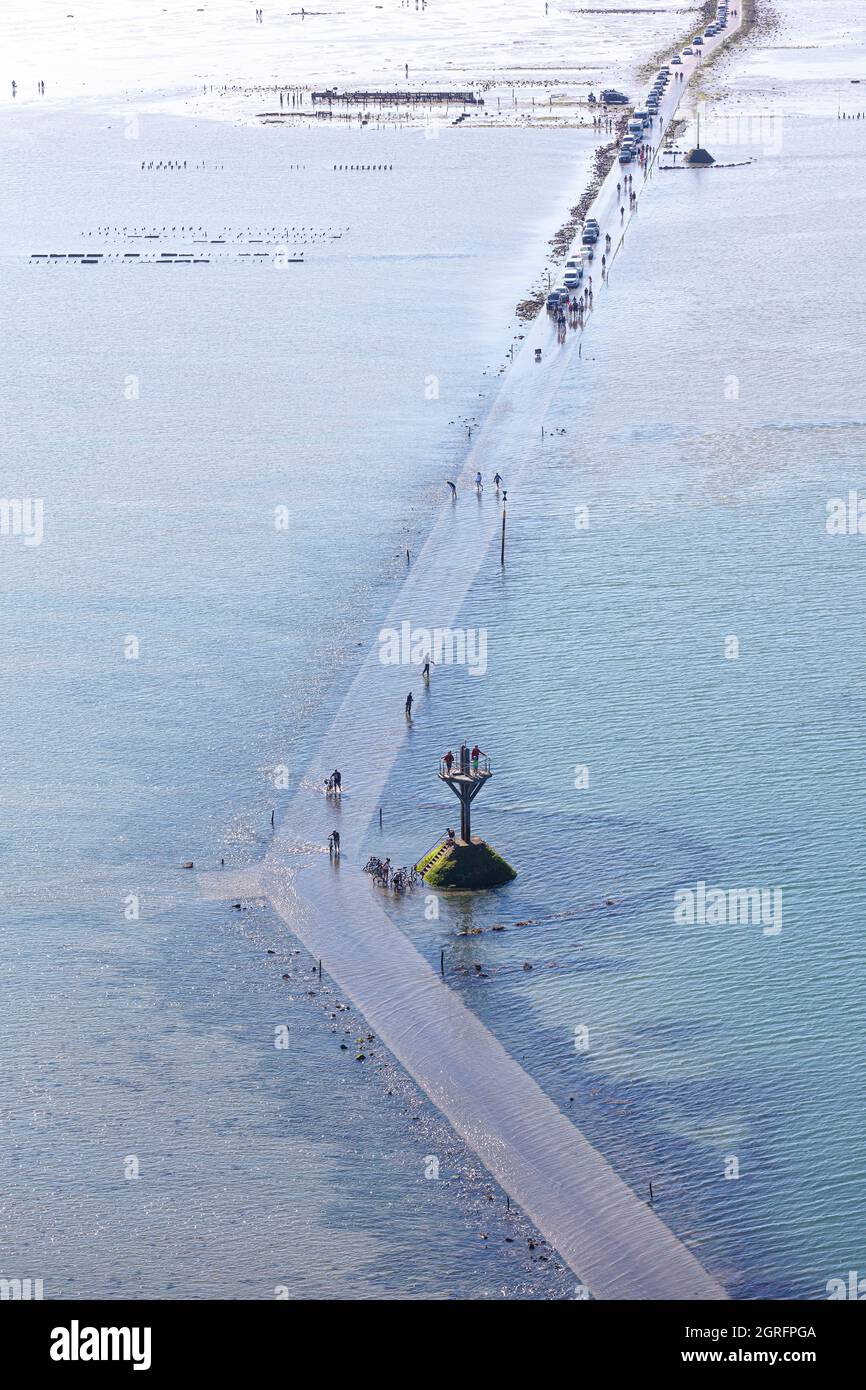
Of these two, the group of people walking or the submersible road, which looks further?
the group of people walking

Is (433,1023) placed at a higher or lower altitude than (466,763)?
lower

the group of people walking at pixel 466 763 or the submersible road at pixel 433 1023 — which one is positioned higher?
the group of people walking at pixel 466 763

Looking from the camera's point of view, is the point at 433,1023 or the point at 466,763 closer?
the point at 433,1023

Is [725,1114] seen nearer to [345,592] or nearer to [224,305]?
[345,592]

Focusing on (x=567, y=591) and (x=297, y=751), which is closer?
(x=297, y=751)

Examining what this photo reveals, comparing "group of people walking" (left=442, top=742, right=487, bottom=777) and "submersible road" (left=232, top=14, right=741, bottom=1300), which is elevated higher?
"group of people walking" (left=442, top=742, right=487, bottom=777)

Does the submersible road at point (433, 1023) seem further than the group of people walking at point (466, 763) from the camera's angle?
No

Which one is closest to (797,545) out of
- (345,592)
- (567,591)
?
(567,591)
